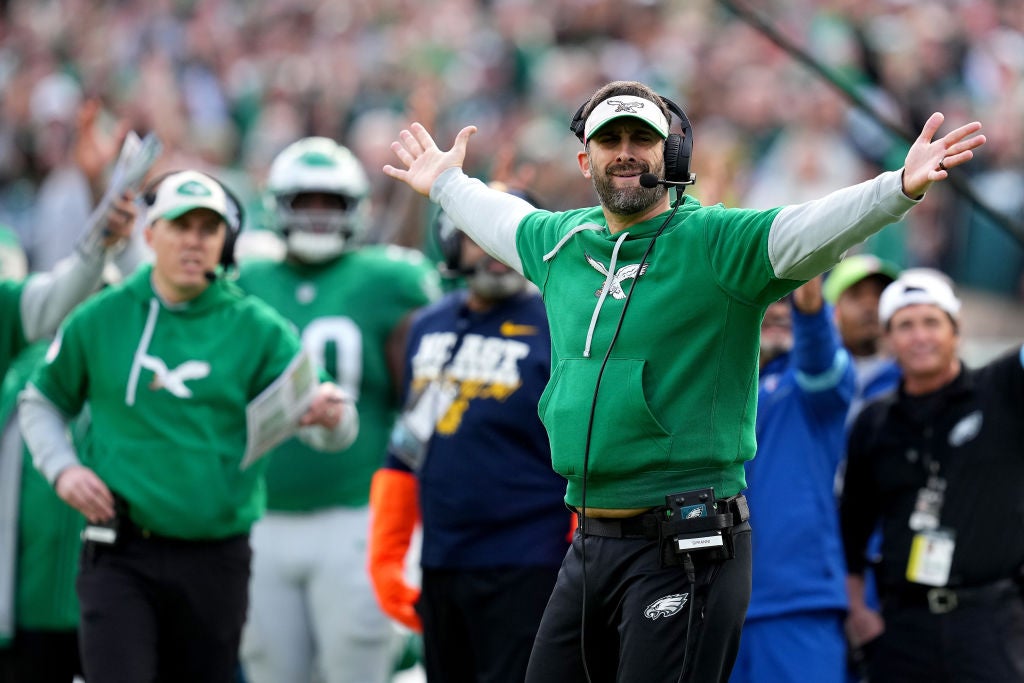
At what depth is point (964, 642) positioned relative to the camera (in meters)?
5.88

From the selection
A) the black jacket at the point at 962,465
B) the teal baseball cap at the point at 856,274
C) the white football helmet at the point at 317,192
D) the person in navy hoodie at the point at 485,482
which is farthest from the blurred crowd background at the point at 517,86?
the black jacket at the point at 962,465

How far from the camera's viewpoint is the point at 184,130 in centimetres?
1517

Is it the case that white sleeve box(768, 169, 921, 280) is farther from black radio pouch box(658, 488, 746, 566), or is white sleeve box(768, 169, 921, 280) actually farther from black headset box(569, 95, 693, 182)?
black radio pouch box(658, 488, 746, 566)

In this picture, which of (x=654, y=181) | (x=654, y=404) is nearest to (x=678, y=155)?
(x=654, y=181)

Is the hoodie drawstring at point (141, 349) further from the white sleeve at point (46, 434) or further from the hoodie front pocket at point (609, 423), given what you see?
the hoodie front pocket at point (609, 423)

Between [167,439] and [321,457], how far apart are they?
1630mm

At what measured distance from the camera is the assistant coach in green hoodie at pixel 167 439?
5754mm

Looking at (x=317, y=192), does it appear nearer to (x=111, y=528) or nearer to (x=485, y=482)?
(x=485, y=482)

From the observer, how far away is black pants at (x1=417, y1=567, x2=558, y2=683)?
234 inches

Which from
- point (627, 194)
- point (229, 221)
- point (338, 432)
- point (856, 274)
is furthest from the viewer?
point (856, 274)

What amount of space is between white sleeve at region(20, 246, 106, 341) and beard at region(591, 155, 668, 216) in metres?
2.71

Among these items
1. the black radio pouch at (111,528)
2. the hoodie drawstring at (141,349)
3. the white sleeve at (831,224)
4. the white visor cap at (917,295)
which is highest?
the white visor cap at (917,295)

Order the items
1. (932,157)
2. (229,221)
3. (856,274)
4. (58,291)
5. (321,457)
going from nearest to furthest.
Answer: (932,157) → (229,221) → (58,291) → (321,457) → (856,274)

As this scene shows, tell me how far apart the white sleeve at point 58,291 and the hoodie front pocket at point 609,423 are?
278 centimetres
